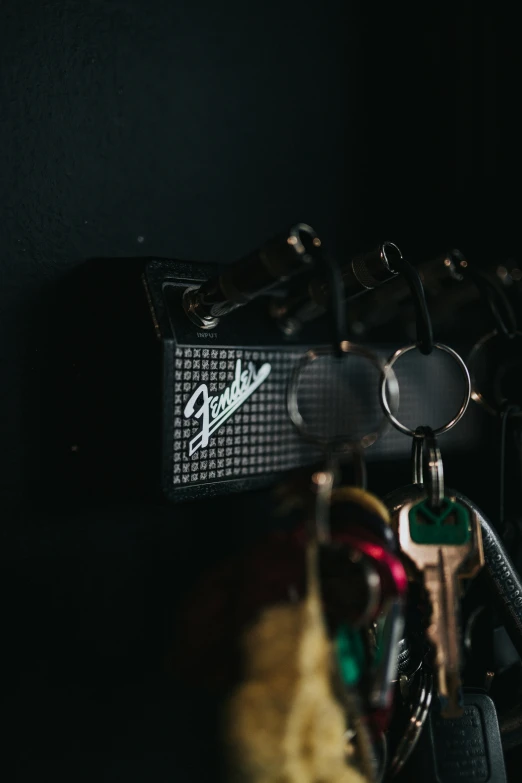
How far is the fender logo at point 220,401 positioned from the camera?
60 cm

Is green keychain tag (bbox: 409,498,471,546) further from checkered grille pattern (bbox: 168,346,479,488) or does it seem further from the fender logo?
the fender logo

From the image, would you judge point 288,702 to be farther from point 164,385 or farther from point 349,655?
point 164,385

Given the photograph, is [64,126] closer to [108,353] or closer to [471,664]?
[108,353]

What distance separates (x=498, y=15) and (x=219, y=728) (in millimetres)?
868

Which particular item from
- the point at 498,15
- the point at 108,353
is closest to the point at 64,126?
the point at 108,353

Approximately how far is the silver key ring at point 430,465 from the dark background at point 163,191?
0.26m

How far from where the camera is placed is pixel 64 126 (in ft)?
2.07

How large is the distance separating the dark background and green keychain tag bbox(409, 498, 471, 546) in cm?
29

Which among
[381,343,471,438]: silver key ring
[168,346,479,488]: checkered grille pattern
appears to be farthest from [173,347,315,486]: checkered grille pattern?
[381,343,471,438]: silver key ring

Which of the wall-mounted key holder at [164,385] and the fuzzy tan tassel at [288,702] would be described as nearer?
the fuzzy tan tassel at [288,702]

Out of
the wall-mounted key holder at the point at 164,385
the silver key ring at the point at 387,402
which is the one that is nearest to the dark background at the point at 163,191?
the wall-mounted key holder at the point at 164,385

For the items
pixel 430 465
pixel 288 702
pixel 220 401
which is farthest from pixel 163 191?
pixel 288 702

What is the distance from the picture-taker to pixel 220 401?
629 mm

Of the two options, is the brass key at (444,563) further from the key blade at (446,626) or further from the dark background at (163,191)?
the dark background at (163,191)
